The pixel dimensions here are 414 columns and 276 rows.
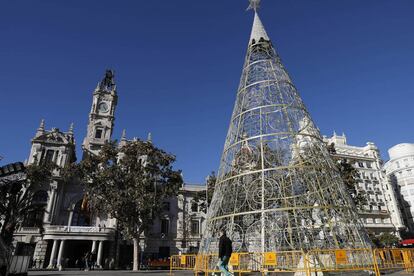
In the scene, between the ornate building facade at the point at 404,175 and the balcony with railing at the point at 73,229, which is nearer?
the balcony with railing at the point at 73,229

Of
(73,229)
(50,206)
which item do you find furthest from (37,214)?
(73,229)

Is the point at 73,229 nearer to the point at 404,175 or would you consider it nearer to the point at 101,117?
the point at 101,117

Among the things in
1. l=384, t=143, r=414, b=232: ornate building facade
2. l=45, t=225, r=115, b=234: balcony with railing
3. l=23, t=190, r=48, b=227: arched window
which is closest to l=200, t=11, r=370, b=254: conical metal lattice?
l=45, t=225, r=115, b=234: balcony with railing

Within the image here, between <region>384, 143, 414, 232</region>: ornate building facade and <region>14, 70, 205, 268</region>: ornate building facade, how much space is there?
152 feet

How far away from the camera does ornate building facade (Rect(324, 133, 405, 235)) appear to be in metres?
→ 50.1

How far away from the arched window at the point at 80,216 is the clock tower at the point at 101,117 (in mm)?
9522

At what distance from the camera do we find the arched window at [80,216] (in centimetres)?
3806

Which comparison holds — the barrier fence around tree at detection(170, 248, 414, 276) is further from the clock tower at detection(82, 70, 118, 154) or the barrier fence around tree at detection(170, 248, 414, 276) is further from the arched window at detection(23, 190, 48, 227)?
the clock tower at detection(82, 70, 118, 154)

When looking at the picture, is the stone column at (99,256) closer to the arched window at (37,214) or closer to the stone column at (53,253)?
the stone column at (53,253)

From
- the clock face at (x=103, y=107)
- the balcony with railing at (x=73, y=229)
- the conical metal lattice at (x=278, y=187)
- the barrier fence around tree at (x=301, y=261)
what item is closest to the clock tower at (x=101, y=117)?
the clock face at (x=103, y=107)

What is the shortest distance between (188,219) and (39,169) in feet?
74.5

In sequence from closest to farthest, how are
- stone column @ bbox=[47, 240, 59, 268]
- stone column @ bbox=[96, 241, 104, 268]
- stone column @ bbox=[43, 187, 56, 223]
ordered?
stone column @ bbox=[47, 240, 59, 268], stone column @ bbox=[96, 241, 104, 268], stone column @ bbox=[43, 187, 56, 223]

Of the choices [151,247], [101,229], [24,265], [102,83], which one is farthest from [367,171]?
[24,265]

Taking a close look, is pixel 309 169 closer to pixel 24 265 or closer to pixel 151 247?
pixel 24 265
